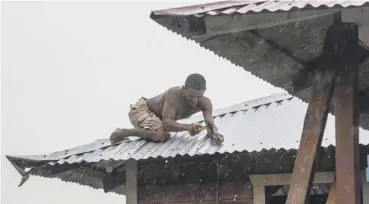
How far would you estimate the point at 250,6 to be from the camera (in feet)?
18.9

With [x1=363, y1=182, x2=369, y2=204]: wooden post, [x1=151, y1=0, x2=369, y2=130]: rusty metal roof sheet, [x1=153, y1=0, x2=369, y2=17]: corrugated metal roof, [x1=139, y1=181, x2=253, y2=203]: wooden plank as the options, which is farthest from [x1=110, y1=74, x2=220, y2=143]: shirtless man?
[x1=153, y1=0, x2=369, y2=17]: corrugated metal roof

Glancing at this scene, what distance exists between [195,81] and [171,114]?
1.67ft

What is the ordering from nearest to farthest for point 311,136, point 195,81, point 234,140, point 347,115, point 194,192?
point 347,115 → point 311,136 → point 234,140 → point 195,81 → point 194,192

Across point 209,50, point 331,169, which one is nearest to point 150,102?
point 331,169


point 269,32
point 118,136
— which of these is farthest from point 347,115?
point 118,136

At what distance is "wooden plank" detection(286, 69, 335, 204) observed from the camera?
594 cm

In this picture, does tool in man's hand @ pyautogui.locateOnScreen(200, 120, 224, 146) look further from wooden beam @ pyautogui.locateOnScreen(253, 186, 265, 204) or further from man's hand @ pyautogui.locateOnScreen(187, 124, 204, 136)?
wooden beam @ pyautogui.locateOnScreen(253, 186, 265, 204)

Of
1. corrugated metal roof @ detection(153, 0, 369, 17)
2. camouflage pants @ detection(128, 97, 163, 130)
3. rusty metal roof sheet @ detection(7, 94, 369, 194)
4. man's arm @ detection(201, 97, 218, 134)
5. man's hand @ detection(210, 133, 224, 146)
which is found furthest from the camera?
camouflage pants @ detection(128, 97, 163, 130)

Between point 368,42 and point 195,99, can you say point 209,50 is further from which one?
point 195,99

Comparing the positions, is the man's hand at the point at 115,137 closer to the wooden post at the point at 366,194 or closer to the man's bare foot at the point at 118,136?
the man's bare foot at the point at 118,136

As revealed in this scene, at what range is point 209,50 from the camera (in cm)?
621

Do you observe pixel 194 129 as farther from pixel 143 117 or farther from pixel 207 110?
pixel 143 117

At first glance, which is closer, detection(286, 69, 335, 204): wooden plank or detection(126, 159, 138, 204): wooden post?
detection(286, 69, 335, 204): wooden plank

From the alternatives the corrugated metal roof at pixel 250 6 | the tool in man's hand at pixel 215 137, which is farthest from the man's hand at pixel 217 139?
the corrugated metal roof at pixel 250 6
